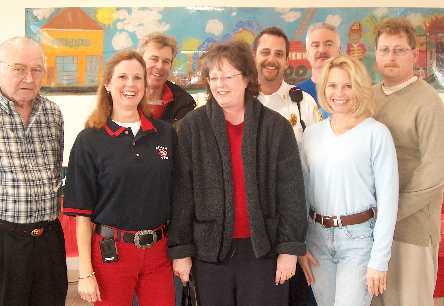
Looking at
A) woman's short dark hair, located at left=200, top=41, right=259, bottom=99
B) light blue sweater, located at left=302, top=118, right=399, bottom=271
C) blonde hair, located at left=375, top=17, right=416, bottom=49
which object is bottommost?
light blue sweater, located at left=302, top=118, right=399, bottom=271

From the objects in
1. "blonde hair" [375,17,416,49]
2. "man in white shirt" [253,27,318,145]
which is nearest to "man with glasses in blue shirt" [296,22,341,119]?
"man in white shirt" [253,27,318,145]

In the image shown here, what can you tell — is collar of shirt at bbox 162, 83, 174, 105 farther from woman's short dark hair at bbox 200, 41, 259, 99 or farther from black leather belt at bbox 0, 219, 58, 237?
black leather belt at bbox 0, 219, 58, 237

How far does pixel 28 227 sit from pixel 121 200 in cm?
46

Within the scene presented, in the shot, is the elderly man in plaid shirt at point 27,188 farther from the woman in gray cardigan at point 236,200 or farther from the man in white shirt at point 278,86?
the man in white shirt at point 278,86

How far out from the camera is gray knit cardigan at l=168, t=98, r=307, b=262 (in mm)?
1842

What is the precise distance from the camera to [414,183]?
2039mm

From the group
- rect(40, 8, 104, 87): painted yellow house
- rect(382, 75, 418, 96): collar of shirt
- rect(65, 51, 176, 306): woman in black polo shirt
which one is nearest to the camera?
rect(65, 51, 176, 306): woman in black polo shirt

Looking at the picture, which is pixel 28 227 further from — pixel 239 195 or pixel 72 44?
pixel 72 44

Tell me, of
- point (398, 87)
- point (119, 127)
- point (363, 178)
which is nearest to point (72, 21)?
point (119, 127)

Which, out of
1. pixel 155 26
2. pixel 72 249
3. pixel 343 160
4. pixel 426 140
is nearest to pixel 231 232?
pixel 343 160

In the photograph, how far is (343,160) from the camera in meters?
1.92

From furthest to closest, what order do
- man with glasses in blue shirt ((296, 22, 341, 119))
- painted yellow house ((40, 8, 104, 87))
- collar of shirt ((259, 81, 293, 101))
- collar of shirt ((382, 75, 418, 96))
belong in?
1. painted yellow house ((40, 8, 104, 87))
2. man with glasses in blue shirt ((296, 22, 341, 119))
3. collar of shirt ((259, 81, 293, 101))
4. collar of shirt ((382, 75, 418, 96))

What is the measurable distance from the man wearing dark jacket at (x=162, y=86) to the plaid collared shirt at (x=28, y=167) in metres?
0.62

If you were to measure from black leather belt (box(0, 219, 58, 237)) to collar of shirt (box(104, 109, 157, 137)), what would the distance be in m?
0.52
